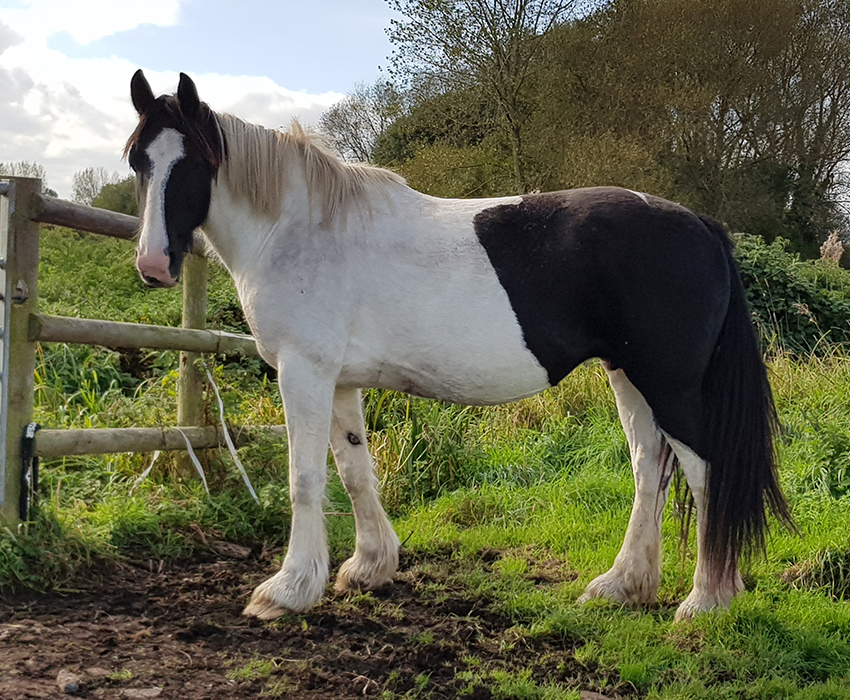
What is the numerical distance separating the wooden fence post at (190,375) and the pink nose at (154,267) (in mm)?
1548

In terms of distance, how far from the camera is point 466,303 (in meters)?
3.00

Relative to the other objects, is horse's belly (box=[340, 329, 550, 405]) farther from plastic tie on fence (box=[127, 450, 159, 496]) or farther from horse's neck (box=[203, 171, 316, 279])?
plastic tie on fence (box=[127, 450, 159, 496])

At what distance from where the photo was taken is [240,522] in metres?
4.07

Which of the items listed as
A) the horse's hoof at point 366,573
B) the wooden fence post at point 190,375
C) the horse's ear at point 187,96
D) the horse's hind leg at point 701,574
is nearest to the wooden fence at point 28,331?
the wooden fence post at point 190,375

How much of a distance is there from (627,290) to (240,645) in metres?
2.11

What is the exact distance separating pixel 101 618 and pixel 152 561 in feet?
2.15

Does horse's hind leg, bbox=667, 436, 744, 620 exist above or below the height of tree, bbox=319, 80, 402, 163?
below

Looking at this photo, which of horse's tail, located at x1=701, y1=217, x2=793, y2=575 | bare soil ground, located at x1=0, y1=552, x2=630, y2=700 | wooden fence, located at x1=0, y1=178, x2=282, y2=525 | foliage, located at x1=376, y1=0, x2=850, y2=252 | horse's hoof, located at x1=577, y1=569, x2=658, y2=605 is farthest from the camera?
foliage, located at x1=376, y1=0, x2=850, y2=252

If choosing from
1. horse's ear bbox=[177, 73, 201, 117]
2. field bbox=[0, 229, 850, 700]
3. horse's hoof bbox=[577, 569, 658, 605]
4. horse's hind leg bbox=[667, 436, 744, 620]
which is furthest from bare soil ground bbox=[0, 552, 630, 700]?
horse's ear bbox=[177, 73, 201, 117]

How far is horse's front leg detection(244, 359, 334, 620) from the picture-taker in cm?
→ 301

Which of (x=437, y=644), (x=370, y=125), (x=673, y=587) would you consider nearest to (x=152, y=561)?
(x=437, y=644)

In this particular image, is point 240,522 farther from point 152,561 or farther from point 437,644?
point 437,644

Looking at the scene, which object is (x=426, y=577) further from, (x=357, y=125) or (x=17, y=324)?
(x=357, y=125)

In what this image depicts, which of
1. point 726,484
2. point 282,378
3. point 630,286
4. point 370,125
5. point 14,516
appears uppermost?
point 370,125
